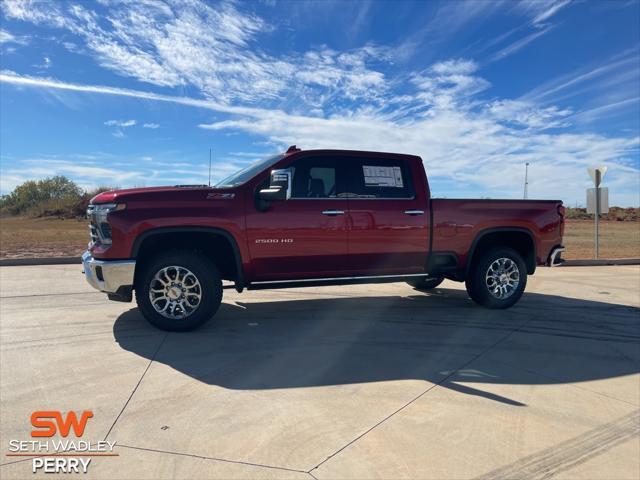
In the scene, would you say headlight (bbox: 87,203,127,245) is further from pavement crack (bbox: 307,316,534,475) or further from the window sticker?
pavement crack (bbox: 307,316,534,475)

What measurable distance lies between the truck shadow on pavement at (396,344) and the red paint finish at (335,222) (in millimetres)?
692

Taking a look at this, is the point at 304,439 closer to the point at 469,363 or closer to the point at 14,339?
the point at 469,363

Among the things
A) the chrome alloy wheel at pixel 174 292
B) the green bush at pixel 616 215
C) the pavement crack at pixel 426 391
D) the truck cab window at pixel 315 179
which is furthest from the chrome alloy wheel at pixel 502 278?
the green bush at pixel 616 215

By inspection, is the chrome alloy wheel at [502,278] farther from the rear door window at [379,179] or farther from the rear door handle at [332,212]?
the rear door handle at [332,212]

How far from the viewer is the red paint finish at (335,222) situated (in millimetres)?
4922

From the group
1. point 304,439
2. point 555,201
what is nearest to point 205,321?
point 304,439

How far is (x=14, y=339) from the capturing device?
477 cm

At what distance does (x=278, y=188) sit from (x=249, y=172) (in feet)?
3.10

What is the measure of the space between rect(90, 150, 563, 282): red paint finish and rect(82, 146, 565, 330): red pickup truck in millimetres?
13

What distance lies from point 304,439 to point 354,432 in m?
0.33

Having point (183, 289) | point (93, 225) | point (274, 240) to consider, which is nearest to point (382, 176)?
point (274, 240)

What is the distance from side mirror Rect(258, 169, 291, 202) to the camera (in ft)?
15.2

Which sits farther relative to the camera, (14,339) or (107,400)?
(14,339)

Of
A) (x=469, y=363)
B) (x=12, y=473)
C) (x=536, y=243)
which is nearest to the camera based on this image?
(x=12, y=473)
